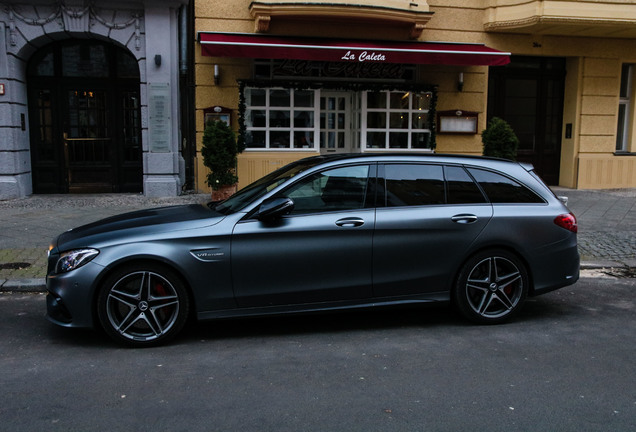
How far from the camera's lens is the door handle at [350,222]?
5.09m

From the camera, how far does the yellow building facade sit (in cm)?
1315

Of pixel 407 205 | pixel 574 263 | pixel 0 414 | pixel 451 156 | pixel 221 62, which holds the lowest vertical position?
pixel 0 414

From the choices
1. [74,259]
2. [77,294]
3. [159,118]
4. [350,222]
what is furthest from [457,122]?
[77,294]

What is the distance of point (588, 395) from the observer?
395cm

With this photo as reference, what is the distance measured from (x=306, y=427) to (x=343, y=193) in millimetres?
2314

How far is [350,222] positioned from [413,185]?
76 cm

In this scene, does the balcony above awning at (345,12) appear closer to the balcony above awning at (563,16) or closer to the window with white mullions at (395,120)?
the window with white mullions at (395,120)

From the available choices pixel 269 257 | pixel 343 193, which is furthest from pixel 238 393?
pixel 343 193

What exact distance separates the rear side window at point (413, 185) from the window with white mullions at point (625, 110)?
12.7 m

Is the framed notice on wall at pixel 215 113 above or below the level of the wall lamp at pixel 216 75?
below

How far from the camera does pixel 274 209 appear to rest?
16.1ft

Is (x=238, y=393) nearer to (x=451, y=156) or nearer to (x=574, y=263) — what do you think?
(x=451, y=156)

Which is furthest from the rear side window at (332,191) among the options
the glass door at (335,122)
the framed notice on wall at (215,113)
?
the glass door at (335,122)

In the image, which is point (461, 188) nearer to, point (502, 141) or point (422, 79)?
point (502, 141)
